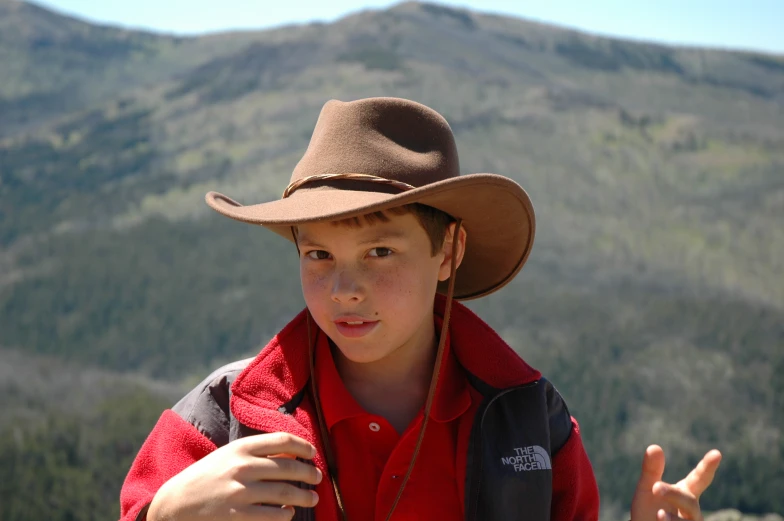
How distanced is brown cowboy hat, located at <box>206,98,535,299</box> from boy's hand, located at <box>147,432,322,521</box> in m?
0.41

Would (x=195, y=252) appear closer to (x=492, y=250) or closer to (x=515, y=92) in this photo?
(x=515, y=92)

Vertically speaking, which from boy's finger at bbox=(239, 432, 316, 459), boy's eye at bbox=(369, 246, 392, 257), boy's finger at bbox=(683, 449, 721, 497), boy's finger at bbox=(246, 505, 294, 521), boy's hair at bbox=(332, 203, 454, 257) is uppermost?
boy's hair at bbox=(332, 203, 454, 257)

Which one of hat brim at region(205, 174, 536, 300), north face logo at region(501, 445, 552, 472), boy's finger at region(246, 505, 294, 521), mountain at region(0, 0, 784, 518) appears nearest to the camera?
Result: boy's finger at region(246, 505, 294, 521)

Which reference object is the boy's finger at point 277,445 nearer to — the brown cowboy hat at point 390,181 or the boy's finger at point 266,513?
the boy's finger at point 266,513

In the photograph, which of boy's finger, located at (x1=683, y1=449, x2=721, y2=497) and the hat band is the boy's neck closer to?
the hat band

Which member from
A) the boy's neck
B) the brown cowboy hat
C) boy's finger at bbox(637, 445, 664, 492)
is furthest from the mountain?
boy's finger at bbox(637, 445, 664, 492)

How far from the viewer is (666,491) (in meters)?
1.76

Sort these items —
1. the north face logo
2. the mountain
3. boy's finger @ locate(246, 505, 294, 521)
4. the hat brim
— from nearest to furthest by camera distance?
boy's finger @ locate(246, 505, 294, 521)
the hat brim
the north face logo
the mountain

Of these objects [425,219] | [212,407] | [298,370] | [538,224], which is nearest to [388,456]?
[298,370]

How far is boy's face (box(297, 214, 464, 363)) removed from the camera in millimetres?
1742

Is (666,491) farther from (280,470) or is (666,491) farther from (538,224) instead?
(538,224)

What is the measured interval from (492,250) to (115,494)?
666 cm

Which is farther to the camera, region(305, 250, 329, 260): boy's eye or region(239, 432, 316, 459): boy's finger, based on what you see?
region(305, 250, 329, 260): boy's eye

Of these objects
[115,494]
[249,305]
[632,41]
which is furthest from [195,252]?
[632,41]
